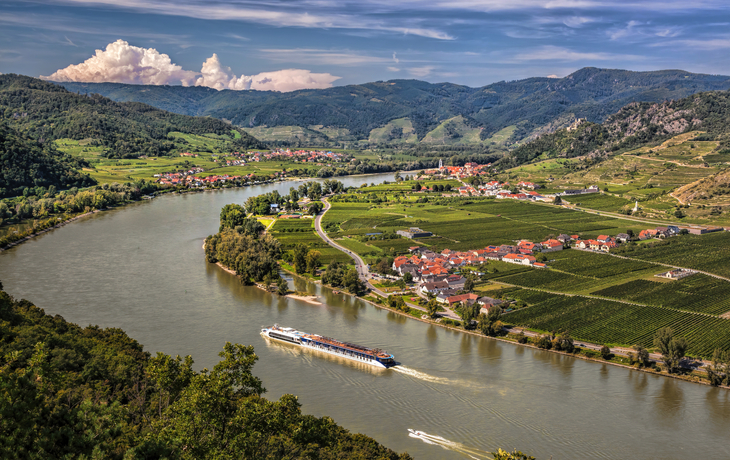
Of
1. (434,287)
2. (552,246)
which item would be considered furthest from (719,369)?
(552,246)

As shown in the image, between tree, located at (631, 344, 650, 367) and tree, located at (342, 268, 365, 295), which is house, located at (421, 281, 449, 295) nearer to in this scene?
tree, located at (342, 268, 365, 295)

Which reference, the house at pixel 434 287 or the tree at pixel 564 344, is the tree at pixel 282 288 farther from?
the tree at pixel 564 344

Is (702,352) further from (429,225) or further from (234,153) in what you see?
(234,153)

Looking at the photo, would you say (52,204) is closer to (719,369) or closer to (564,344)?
(564,344)

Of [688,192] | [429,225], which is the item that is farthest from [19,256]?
[688,192]

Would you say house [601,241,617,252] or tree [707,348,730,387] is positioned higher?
house [601,241,617,252]

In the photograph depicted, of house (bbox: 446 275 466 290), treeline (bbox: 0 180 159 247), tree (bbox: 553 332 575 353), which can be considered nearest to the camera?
tree (bbox: 553 332 575 353)

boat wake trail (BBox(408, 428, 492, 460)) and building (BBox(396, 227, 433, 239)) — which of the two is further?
building (BBox(396, 227, 433, 239))

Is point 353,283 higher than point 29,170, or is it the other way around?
point 29,170

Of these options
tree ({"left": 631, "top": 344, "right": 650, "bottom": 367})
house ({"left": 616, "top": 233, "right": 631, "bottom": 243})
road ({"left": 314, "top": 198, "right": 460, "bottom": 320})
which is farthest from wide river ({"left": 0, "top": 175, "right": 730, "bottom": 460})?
house ({"left": 616, "top": 233, "right": 631, "bottom": 243})
